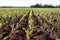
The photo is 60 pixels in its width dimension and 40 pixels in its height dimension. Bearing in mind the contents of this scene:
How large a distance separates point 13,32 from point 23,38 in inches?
52.9

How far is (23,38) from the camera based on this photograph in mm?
12672

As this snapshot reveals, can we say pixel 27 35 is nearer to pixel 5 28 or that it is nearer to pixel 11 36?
pixel 11 36

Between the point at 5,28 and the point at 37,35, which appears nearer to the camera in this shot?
the point at 37,35

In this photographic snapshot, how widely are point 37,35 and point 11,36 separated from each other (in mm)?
1569

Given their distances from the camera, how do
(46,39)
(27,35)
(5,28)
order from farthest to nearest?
(5,28) < (27,35) < (46,39)

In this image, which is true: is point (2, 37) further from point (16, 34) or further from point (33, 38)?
point (33, 38)

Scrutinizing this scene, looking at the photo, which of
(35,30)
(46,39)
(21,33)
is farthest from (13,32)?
(46,39)

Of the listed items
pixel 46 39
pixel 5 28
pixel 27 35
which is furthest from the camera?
pixel 5 28

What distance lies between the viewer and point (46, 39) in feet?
40.9

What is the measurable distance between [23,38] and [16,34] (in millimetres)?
753

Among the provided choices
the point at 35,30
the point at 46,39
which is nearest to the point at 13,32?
the point at 35,30

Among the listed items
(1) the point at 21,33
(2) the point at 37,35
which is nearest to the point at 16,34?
(1) the point at 21,33

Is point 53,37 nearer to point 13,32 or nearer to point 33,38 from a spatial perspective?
point 33,38

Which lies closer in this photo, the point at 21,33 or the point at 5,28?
the point at 21,33
